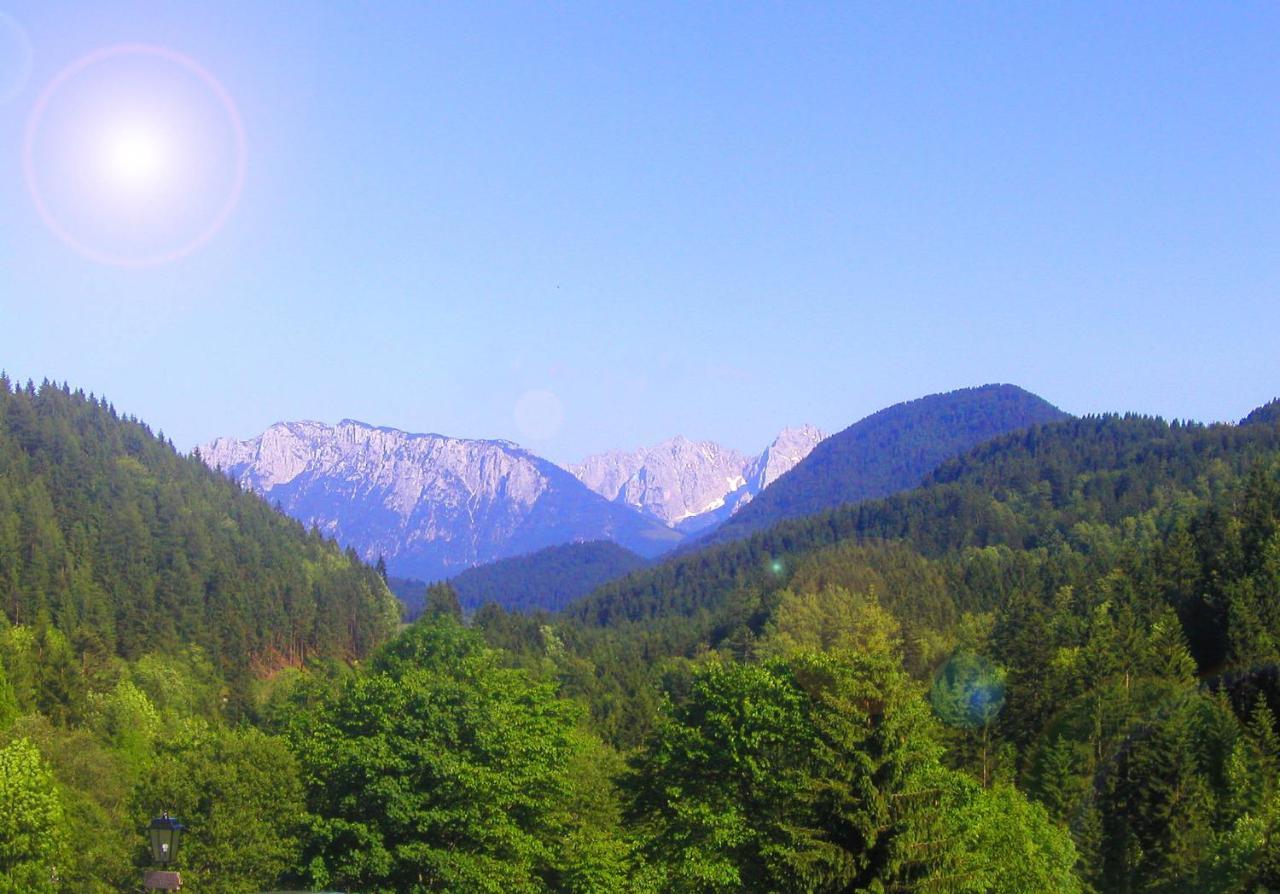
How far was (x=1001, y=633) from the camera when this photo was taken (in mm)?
104000

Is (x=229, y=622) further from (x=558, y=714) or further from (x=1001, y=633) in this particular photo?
(x=558, y=714)

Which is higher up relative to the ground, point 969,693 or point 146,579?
point 146,579

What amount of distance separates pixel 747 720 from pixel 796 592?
13131 cm

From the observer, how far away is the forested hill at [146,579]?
458ft

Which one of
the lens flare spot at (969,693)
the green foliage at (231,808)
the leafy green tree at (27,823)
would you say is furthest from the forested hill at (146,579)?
the lens flare spot at (969,693)

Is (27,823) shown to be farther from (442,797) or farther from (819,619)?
(819,619)

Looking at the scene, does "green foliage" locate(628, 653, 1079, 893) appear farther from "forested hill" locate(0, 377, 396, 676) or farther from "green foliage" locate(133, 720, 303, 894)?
"forested hill" locate(0, 377, 396, 676)

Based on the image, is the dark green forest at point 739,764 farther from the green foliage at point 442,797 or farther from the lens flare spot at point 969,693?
the lens flare spot at point 969,693

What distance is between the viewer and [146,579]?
160 m

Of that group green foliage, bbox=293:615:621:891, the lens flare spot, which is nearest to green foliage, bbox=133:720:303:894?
green foliage, bbox=293:615:621:891

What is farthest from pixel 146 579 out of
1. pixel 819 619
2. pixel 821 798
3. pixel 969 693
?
pixel 821 798

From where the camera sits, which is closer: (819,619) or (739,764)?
(739,764)

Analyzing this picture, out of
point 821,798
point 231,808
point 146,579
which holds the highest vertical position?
point 146,579

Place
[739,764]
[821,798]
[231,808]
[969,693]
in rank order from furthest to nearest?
[969,693] < [231,808] < [739,764] < [821,798]
